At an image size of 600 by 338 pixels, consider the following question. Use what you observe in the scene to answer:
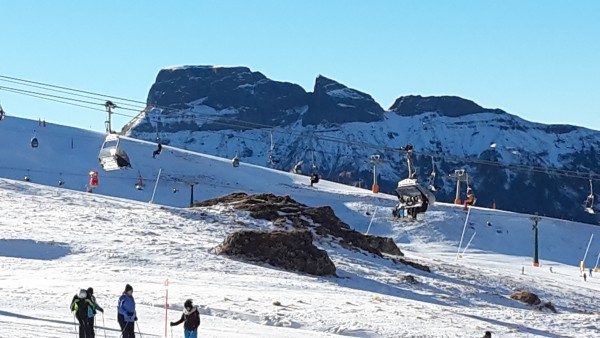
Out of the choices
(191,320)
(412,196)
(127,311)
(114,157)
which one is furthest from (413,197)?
(127,311)

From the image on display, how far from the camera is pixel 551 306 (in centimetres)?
5003

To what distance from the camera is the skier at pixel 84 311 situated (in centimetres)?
2202

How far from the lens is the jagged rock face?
156 ft

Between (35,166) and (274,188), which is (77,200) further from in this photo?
(274,188)

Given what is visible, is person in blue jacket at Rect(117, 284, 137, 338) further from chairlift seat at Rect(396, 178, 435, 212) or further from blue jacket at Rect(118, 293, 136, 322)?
chairlift seat at Rect(396, 178, 435, 212)

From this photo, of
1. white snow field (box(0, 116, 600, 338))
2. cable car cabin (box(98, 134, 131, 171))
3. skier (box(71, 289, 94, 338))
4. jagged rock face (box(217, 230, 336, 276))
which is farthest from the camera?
jagged rock face (box(217, 230, 336, 276))

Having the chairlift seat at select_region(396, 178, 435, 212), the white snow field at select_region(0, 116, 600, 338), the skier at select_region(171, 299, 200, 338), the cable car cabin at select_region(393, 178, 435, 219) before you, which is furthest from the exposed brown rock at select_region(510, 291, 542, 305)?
the skier at select_region(171, 299, 200, 338)

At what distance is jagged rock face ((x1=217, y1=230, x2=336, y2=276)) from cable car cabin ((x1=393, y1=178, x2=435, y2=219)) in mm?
14530

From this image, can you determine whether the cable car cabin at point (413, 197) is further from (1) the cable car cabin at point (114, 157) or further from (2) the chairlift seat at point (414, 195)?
(1) the cable car cabin at point (114, 157)

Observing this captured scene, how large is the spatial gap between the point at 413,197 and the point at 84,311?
45.8 ft

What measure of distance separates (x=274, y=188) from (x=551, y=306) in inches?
3212

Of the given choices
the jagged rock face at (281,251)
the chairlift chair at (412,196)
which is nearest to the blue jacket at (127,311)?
the chairlift chair at (412,196)

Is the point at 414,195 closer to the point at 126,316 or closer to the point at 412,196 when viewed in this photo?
the point at 412,196

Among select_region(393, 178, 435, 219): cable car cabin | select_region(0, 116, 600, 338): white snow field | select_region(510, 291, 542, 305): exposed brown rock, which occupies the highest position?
select_region(393, 178, 435, 219): cable car cabin
